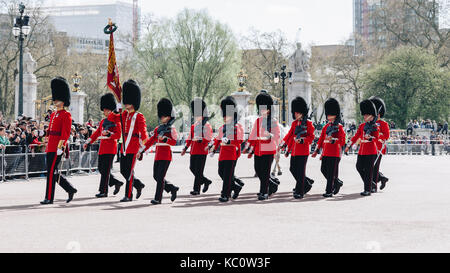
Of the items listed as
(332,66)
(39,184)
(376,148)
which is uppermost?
(332,66)

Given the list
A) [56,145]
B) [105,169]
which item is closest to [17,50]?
[105,169]

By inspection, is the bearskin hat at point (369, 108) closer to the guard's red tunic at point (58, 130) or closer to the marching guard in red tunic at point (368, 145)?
the marching guard in red tunic at point (368, 145)

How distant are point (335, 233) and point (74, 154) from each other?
11.8 m

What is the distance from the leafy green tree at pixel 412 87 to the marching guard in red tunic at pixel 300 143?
1130 inches

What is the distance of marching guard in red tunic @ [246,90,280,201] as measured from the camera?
1203cm

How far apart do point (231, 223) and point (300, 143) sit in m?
3.68

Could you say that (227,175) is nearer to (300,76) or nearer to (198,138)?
(198,138)

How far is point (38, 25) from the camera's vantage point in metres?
48.8

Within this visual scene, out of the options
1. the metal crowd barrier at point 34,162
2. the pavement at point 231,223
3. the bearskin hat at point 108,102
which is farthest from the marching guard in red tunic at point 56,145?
the metal crowd barrier at point 34,162

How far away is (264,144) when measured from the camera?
1209 centimetres

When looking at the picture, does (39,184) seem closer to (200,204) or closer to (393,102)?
(200,204)

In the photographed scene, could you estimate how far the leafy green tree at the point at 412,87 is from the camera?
4000 centimetres

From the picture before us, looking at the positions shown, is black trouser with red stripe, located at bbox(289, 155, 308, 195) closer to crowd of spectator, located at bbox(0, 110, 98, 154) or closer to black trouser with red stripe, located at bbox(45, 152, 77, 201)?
black trouser with red stripe, located at bbox(45, 152, 77, 201)
